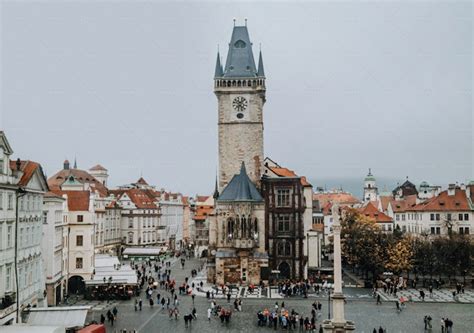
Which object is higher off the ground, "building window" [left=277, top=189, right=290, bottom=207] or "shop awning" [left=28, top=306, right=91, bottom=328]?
"building window" [left=277, top=189, right=290, bottom=207]

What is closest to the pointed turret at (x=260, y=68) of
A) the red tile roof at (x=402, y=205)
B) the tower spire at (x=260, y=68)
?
the tower spire at (x=260, y=68)

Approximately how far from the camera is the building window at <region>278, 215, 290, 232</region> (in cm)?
7300

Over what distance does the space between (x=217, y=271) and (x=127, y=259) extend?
3578 centimetres

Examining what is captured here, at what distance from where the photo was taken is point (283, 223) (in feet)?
240

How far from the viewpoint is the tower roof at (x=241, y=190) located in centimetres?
7044

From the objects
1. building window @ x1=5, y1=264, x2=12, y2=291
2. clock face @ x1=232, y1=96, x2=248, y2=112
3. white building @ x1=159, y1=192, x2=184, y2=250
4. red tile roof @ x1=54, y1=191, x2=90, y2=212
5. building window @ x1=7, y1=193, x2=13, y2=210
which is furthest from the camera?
white building @ x1=159, y1=192, x2=184, y2=250

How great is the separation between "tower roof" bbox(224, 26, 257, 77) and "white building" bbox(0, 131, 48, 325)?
128ft

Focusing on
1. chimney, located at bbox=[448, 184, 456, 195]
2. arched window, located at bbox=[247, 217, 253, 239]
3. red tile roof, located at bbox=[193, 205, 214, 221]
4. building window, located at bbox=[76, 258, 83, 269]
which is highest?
chimney, located at bbox=[448, 184, 456, 195]

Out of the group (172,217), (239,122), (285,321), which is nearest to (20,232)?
(285,321)

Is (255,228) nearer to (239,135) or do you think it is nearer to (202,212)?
(239,135)

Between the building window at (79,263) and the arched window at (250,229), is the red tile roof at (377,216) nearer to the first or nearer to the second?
the arched window at (250,229)

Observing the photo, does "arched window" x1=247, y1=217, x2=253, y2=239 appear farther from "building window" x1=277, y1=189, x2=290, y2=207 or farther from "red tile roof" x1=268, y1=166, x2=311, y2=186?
"red tile roof" x1=268, y1=166, x2=311, y2=186

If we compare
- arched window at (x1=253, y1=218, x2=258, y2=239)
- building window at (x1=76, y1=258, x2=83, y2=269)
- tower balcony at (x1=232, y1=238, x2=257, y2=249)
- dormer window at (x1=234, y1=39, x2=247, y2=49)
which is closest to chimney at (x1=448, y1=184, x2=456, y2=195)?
arched window at (x1=253, y1=218, x2=258, y2=239)

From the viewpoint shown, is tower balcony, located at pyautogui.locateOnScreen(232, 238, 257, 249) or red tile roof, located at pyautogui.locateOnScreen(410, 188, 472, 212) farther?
red tile roof, located at pyautogui.locateOnScreen(410, 188, 472, 212)
